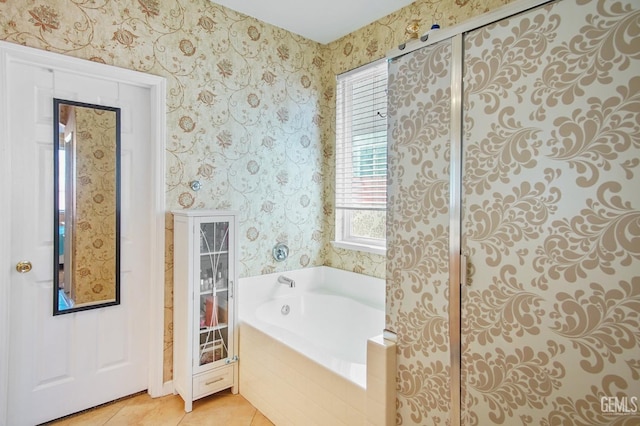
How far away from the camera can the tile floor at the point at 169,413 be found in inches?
79.2

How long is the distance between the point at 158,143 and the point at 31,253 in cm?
95

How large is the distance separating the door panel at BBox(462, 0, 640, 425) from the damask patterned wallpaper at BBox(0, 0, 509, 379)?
1.39 meters

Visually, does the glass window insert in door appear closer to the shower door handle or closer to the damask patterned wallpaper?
the damask patterned wallpaper

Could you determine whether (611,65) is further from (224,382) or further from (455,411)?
(224,382)

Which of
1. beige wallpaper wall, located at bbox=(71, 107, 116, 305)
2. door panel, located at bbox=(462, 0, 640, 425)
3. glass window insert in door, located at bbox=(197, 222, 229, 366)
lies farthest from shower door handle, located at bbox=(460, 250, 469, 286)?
beige wallpaper wall, located at bbox=(71, 107, 116, 305)

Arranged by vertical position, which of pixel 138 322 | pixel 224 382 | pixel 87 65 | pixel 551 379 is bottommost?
pixel 224 382

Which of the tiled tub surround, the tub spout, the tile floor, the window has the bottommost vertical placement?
the tile floor

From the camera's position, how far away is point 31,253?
1923 millimetres

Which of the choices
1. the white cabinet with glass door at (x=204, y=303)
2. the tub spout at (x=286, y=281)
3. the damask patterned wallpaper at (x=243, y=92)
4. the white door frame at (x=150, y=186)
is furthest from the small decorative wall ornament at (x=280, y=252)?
the white door frame at (x=150, y=186)

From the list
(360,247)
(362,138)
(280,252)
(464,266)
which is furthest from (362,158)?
(464,266)

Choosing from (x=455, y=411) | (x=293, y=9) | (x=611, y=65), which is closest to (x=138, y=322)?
(x=455, y=411)

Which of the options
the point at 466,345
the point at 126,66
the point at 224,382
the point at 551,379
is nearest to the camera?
the point at 551,379

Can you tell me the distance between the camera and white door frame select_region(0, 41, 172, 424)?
1.79m

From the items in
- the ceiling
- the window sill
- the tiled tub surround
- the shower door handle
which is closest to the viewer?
the shower door handle
